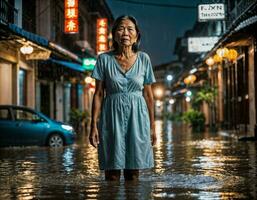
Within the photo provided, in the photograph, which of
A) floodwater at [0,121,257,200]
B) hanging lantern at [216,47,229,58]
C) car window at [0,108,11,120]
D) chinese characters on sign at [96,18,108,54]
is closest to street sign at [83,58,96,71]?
chinese characters on sign at [96,18,108,54]

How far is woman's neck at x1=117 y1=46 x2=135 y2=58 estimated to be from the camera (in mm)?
7078

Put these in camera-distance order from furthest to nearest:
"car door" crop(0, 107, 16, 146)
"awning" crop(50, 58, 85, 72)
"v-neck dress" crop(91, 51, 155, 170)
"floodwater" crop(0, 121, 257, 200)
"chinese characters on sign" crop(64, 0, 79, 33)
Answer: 1. "awning" crop(50, 58, 85, 72)
2. "chinese characters on sign" crop(64, 0, 79, 33)
3. "car door" crop(0, 107, 16, 146)
4. "v-neck dress" crop(91, 51, 155, 170)
5. "floodwater" crop(0, 121, 257, 200)

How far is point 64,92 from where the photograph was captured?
3878 cm

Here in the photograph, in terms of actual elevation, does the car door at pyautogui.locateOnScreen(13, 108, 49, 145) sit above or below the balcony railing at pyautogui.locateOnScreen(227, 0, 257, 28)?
below

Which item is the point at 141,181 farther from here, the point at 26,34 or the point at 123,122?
the point at 26,34

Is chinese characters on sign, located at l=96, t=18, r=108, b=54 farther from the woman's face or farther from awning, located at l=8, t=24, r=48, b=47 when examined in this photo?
the woman's face

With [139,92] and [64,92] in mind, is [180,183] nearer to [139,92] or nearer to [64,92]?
[139,92]

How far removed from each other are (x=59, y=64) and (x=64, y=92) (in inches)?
294

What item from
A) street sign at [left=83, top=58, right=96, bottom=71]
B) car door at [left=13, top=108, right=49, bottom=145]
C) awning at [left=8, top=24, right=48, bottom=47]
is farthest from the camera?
street sign at [left=83, top=58, right=96, bottom=71]

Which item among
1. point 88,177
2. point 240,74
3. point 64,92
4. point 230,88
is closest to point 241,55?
point 240,74

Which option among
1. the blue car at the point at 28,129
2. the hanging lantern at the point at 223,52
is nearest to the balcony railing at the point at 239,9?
the hanging lantern at the point at 223,52

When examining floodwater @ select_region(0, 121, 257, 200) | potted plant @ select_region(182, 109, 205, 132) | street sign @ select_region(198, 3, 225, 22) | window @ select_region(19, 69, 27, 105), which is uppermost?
street sign @ select_region(198, 3, 225, 22)

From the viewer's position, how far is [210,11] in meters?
27.9

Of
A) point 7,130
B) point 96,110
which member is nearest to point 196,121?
point 7,130
